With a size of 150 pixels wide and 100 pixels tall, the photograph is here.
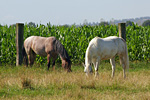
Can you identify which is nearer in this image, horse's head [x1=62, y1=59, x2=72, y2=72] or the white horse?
the white horse

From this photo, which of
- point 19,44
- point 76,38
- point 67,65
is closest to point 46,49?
point 67,65

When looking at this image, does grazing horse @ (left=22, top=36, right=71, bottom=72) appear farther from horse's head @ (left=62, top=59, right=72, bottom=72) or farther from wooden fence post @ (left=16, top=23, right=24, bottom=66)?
wooden fence post @ (left=16, top=23, right=24, bottom=66)

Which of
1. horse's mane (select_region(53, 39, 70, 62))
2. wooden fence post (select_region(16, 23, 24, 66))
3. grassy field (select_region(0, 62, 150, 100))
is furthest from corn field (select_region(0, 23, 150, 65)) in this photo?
grassy field (select_region(0, 62, 150, 100))

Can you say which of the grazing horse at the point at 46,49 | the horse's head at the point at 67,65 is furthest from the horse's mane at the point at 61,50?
the horse's head at the point at 67,65

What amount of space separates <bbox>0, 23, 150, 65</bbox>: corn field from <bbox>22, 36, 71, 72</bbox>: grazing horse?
5.42ft

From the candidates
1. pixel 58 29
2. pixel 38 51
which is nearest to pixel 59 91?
pixel 38 51

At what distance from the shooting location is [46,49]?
14.1m

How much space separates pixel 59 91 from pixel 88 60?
272cm

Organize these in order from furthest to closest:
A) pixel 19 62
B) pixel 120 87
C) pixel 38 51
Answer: pixel 19 62, pixel 38 51, pixel 120 87

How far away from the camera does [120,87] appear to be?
A: 9219 mm

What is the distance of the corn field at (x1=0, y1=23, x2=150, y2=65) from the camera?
1711cm

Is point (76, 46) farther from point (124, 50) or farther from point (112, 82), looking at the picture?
point (112, 82)

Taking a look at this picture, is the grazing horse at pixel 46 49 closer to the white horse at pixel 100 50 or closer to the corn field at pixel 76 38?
the corn field at pixel 76 38

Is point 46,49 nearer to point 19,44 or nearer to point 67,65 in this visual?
point 67,65
